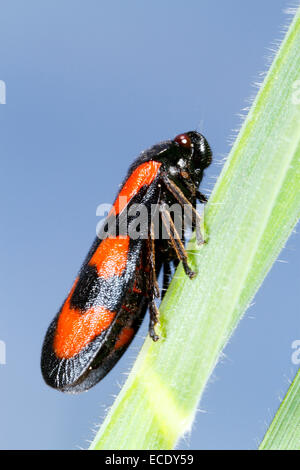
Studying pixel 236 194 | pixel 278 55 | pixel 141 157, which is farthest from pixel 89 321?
pixel 278 55

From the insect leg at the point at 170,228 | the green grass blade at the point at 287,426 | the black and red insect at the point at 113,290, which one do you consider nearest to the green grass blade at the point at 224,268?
the green grass blade at the point at 287,426

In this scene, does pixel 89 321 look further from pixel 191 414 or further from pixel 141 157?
pixel 191 414

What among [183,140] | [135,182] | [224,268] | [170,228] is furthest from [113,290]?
[224,268]

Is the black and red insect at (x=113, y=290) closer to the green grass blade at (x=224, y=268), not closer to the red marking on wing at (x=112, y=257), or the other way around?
the red marking on wing at (x=112, y=257)

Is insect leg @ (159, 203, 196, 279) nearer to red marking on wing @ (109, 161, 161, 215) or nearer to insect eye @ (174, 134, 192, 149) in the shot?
red marking on wing @ (109, 161, 161, 215)

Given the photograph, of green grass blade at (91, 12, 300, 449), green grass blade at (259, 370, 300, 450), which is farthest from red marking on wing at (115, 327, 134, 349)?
green grass blade at (259, 370, 300, 450)
